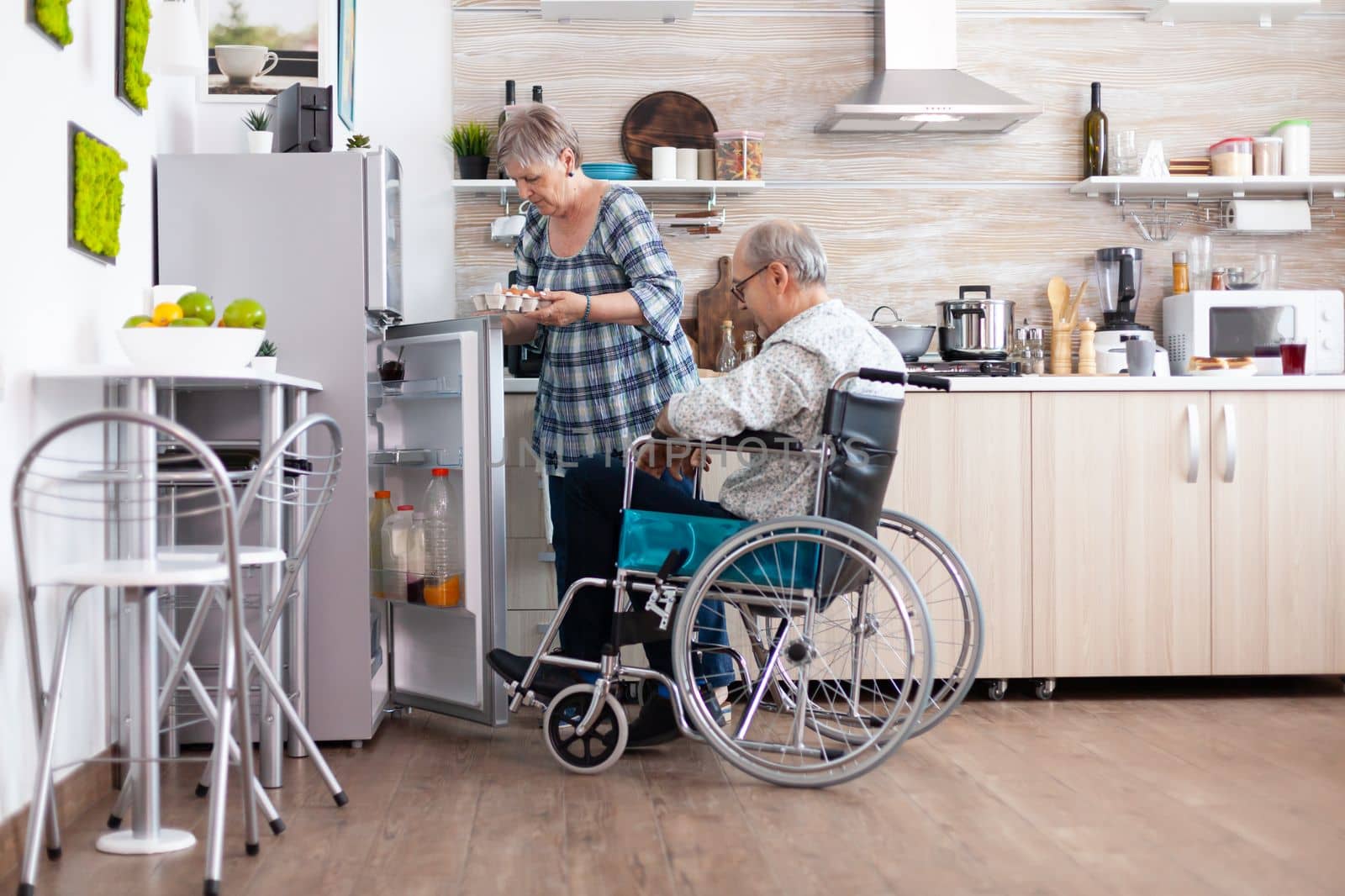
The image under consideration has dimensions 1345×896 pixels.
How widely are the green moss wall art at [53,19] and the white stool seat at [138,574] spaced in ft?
3.23

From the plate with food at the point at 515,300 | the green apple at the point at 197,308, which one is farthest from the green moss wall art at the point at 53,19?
the plate with food at the point at 515,300

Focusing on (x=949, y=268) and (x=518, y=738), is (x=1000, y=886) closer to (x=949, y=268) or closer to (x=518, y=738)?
(x=518, y=738)

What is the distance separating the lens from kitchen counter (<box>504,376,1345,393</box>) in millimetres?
3389

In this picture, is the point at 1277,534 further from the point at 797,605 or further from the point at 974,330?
the point at 797,605

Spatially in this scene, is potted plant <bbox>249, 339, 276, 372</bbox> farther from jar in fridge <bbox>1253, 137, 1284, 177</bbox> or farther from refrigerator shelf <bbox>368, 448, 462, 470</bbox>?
jar in fridge <bbox>1253, 137, 1284, 177</bbox>

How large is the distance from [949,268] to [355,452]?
2.12 m

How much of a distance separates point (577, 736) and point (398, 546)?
31.8 inches

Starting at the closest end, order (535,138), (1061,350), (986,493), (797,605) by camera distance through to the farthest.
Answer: (797,605) < (535,138) < (986,493) < (1061,350)

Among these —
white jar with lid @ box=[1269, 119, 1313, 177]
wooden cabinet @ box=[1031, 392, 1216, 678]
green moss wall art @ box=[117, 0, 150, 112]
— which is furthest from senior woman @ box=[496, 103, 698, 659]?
white jar with lid @ box=[1269, 119, 1313, 177]

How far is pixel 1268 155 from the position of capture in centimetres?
396

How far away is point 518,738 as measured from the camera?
116 inches

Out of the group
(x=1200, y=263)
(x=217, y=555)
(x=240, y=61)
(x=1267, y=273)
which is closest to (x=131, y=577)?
(x=217, y=555)

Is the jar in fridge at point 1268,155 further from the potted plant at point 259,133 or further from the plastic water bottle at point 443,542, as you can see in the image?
the potted plant at point 259,133

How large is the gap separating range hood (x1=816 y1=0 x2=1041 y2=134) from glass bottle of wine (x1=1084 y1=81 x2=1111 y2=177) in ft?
0.74
